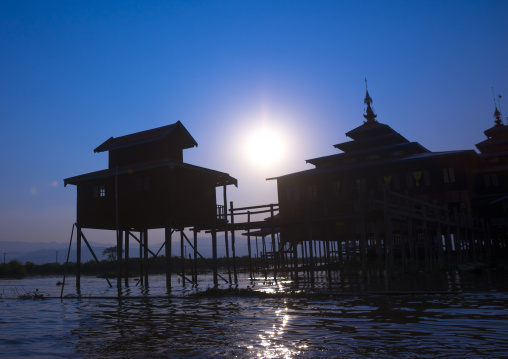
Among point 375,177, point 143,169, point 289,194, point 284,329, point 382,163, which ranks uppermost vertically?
point 382,163

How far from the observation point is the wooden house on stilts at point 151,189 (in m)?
27.4

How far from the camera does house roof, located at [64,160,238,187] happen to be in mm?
26906

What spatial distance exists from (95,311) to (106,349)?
322 inches

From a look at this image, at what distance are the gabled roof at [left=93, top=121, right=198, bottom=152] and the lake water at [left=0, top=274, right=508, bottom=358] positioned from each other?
15158 millimetres

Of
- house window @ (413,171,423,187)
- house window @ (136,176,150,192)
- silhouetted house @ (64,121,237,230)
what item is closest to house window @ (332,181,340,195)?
house window @ (413,171,423,187)

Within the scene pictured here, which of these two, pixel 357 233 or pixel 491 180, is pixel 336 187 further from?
pixel 491 180

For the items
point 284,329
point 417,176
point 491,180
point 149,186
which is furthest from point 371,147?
point 284,329

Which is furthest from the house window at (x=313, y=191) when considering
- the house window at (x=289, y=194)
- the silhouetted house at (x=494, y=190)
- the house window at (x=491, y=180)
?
the house window at (x=491, y=180)

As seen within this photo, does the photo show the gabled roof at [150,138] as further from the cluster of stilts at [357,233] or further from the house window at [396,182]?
the house window at [396,182]

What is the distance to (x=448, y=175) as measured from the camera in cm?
4056

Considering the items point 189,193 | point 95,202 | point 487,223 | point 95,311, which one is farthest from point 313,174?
point 95,311

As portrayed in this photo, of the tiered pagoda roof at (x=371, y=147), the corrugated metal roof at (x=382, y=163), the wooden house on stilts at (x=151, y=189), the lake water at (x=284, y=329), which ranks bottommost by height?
the lake water at (x=284, y=329)

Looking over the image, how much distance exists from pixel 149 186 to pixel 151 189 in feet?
0.85

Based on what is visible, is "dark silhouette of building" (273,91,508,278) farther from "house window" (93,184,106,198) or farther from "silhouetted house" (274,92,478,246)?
"house window" (93,184,106,198)
